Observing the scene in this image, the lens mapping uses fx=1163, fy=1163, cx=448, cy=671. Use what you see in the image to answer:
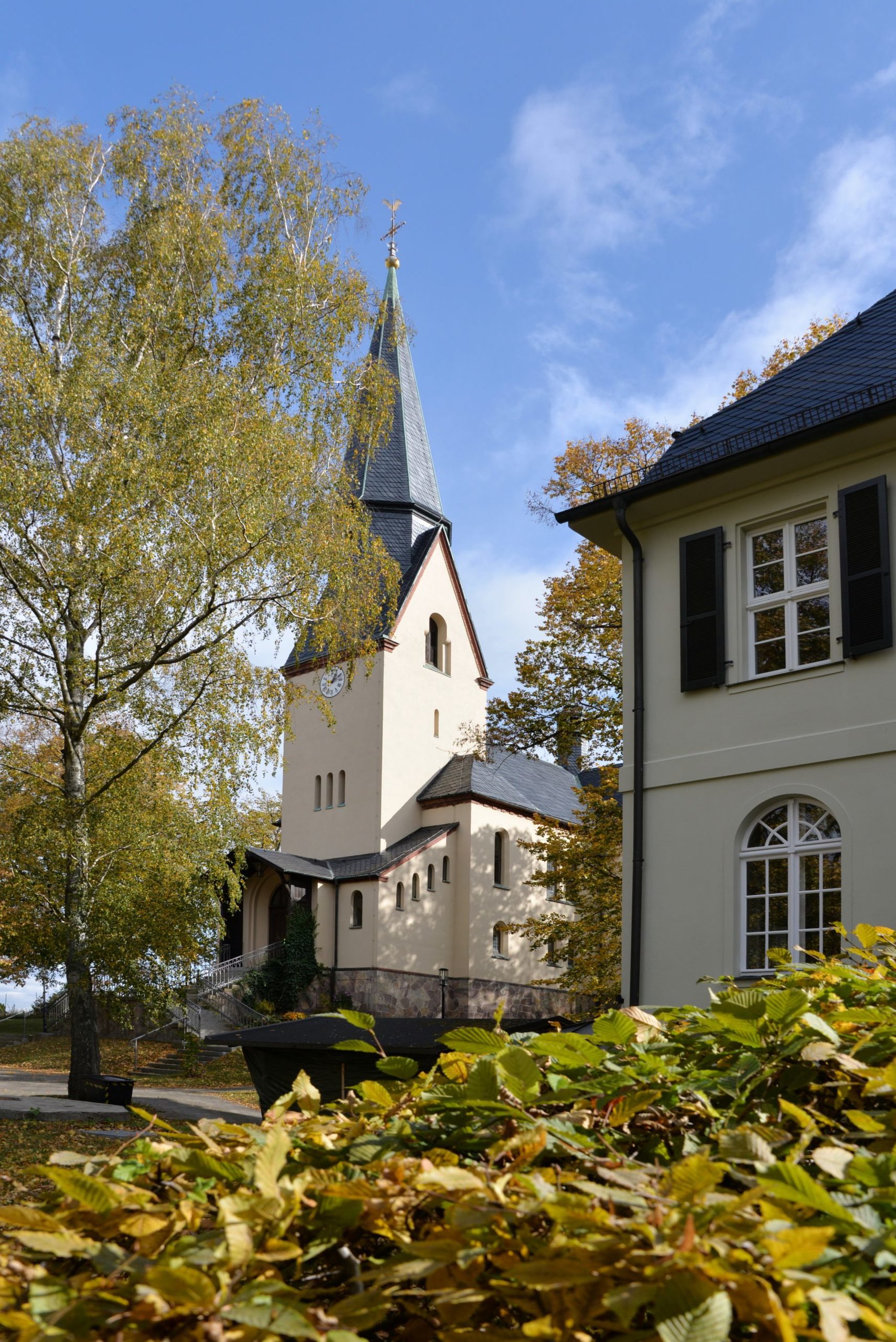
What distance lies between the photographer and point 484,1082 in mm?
1693

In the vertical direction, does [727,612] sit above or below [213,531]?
below

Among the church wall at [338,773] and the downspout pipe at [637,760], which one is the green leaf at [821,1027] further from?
the church wall at [338,773]

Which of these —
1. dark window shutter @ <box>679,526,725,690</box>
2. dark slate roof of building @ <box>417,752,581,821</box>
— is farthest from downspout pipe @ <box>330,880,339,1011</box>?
dark window shutter @ <box>679,526,725,690</box>

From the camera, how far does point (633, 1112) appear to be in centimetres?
169

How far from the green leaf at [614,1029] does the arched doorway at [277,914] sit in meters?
33.6

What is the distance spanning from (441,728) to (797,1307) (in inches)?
1407

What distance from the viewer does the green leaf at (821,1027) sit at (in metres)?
1.83

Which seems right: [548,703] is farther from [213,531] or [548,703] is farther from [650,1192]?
[650,1192]

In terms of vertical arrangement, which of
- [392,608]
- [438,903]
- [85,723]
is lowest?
[438,903]

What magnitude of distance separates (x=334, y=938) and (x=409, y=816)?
4.43 m

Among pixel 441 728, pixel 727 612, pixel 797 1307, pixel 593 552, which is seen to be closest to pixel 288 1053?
pixel 797 1307

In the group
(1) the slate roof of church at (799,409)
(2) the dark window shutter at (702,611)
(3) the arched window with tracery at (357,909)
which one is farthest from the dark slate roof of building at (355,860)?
(2) the dark window shutter at (702,611)

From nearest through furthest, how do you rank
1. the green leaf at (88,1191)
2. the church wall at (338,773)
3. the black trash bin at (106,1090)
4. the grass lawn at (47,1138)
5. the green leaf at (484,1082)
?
the green leaf at (88,1191)
the green leaf at (484,1082)
the grass lawn at (47,1138)
the black trash bin at (106,1090)
the church wall at (338,773)

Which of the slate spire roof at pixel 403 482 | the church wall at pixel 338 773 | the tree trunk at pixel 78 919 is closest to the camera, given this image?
the tree trunk at pixel 78 919
